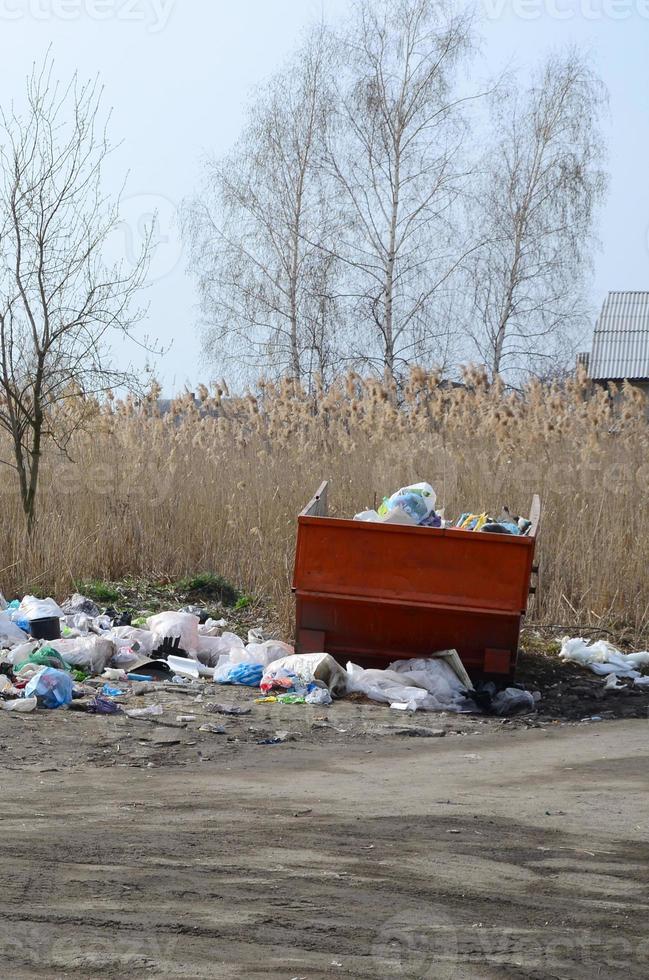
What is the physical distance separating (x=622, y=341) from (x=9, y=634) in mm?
26493

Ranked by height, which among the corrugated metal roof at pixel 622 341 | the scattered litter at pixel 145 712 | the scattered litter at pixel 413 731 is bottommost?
the scattered litter at pixel 145 712

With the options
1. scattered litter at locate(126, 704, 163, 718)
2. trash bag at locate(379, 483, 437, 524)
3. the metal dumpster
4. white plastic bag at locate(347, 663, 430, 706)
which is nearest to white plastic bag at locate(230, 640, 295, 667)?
the metal dumpster

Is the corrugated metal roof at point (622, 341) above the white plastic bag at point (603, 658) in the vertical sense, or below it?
above

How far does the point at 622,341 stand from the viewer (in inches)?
1281

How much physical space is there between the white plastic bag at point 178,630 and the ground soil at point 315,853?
79.0 inches

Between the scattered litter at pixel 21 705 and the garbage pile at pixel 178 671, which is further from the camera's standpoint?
the garbage pile at pixel 178 671

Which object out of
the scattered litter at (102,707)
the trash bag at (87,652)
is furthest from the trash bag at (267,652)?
the scattered litter at (102,707)

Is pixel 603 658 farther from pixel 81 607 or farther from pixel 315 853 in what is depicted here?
pixel 315 853

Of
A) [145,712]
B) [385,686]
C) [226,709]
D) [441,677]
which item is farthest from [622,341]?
[145,712]

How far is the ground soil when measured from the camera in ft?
11.4

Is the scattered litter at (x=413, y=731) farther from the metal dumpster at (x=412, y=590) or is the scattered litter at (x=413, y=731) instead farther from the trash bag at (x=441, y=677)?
the metal dumpster at (x=412, y=590)

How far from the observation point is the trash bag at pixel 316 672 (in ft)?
26.3

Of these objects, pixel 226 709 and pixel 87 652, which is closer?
pixel 226 709

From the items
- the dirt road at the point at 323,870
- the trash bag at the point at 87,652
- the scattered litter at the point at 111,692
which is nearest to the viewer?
the dirt road at the point at 323,870
